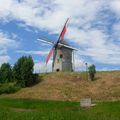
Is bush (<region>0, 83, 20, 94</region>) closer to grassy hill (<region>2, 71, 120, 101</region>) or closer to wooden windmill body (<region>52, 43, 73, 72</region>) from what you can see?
grassy hill (<region>2, 71, 120, 101</region>)

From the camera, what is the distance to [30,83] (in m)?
114

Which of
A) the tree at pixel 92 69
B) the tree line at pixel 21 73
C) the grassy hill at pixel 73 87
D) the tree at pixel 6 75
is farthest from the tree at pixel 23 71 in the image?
the tree at pixel 92 69

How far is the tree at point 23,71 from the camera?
112m

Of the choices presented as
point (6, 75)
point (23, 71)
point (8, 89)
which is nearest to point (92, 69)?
point (23, 71)

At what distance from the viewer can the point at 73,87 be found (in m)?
104

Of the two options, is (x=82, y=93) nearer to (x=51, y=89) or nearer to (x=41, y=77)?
(x=51, y=89)

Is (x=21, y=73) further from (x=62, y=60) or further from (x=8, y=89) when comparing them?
(x=62, y=60)

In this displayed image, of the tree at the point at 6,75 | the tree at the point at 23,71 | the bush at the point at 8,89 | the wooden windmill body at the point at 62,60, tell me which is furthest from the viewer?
the wooden windmill body at the point at 62,60

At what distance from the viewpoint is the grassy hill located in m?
95.0

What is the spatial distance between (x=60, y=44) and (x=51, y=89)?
103 feet

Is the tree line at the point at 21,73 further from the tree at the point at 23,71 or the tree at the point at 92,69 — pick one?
the tree at the point at 92,69

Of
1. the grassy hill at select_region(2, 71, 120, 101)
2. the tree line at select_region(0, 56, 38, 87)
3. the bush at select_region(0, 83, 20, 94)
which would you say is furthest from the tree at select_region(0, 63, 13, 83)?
the bush at select_region(0, 83, 20, 94)

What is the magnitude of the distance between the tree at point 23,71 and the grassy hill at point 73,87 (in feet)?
11.5

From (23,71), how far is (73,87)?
16228mm
